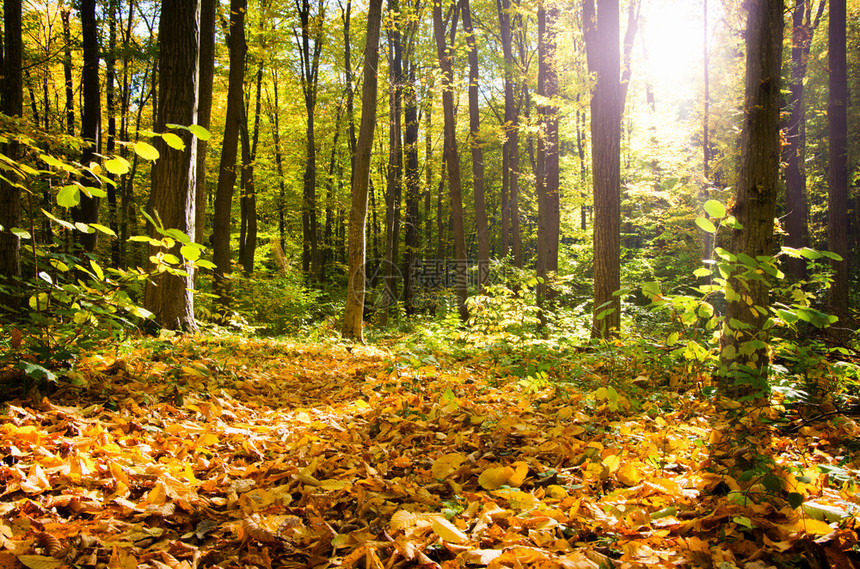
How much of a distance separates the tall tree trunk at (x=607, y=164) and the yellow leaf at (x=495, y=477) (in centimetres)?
477

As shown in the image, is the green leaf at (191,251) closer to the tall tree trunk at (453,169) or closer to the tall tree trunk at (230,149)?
the tall tree trunk at (230,149)

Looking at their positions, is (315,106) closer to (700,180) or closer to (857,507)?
(700,180)

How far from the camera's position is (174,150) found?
5.27m

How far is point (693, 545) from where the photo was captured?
1370 millimetres

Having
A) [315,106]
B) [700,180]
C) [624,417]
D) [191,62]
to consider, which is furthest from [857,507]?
[315,106]

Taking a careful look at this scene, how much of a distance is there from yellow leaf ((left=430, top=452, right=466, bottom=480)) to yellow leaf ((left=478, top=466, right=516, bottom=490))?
196 millimetres

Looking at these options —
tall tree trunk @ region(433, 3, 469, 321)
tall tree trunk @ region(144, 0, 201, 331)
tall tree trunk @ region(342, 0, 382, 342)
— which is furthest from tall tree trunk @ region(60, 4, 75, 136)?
tall tree trunk @ region(144, 0, 201, 331)

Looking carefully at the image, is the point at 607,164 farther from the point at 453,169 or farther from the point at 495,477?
the point at 453,169

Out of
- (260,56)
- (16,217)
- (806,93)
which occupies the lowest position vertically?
(16,217)

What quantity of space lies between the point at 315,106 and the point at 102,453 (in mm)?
18477

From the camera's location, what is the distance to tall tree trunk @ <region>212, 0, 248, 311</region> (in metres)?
9.41

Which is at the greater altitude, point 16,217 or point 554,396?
point 16,217

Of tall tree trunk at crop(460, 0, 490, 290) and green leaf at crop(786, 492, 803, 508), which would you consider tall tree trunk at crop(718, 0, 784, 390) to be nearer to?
green leaf at crop(786, 492, 803, 508)

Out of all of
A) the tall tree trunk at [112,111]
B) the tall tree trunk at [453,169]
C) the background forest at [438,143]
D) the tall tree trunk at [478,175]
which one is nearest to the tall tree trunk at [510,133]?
the background forest at [438,143]
